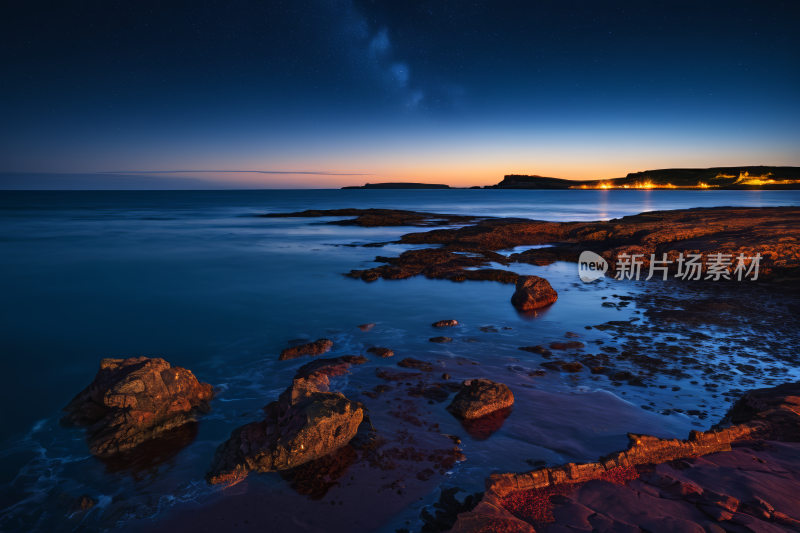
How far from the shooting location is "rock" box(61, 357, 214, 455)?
211 inches

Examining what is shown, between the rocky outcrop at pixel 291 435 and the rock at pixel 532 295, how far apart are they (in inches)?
295

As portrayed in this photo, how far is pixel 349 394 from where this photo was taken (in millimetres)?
6473

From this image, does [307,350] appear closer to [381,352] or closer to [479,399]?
[381,352]

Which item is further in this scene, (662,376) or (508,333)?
(508,333)

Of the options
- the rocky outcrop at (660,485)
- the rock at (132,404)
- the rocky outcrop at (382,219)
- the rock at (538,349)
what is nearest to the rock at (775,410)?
the rocky outcrop at (660,485)

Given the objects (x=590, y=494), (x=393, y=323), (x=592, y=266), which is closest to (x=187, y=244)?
(x=393, y=323)

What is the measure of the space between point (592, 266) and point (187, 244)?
25.7 metres

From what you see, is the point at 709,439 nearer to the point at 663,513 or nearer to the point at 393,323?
the point at 663,513

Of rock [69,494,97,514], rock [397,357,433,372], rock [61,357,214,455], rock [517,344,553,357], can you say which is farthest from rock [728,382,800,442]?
rock [69,494,97,514]

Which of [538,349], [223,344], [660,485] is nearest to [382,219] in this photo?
[223,344]

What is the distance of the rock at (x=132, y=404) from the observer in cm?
535

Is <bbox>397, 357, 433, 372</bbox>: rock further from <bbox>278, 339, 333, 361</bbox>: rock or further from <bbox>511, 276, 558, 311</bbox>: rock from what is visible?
<bbox>511, 276, 558, 311</bbox>: rock

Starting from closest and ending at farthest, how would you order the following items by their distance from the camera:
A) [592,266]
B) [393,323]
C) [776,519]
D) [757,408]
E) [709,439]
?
[776,519]
[709,439]
[757,408]
[393,323]
[592,266]

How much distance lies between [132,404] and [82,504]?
135 cm
